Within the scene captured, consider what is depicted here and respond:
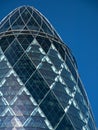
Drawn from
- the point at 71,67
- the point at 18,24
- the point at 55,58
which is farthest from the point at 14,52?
the point at 71,67

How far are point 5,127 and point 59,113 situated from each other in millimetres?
3424

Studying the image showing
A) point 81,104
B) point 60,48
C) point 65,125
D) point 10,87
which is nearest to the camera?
point 65,125

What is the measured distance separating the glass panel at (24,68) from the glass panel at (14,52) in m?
0.34

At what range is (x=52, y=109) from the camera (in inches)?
1455

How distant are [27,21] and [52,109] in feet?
31.2

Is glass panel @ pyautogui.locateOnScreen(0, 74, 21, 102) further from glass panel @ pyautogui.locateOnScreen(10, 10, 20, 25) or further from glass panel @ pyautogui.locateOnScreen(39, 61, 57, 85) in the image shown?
glass panel @ pyautogui.locateOnScreen(10, 10, 20, 25)

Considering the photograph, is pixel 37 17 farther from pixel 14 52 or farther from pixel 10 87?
pixel 10 87

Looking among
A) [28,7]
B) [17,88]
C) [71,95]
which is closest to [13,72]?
[17,88]

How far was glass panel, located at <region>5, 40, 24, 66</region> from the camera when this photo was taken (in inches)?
1569

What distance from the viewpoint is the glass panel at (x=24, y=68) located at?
38.5 metres

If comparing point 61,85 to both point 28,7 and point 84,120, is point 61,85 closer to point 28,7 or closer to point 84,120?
point 84,120

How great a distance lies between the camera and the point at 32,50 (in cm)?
4075

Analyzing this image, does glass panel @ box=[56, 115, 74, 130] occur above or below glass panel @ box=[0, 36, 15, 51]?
below

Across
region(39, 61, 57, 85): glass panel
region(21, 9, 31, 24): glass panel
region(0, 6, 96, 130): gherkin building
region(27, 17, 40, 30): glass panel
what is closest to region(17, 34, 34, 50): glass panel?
region(0, 6, 96, 130): gherkin building
